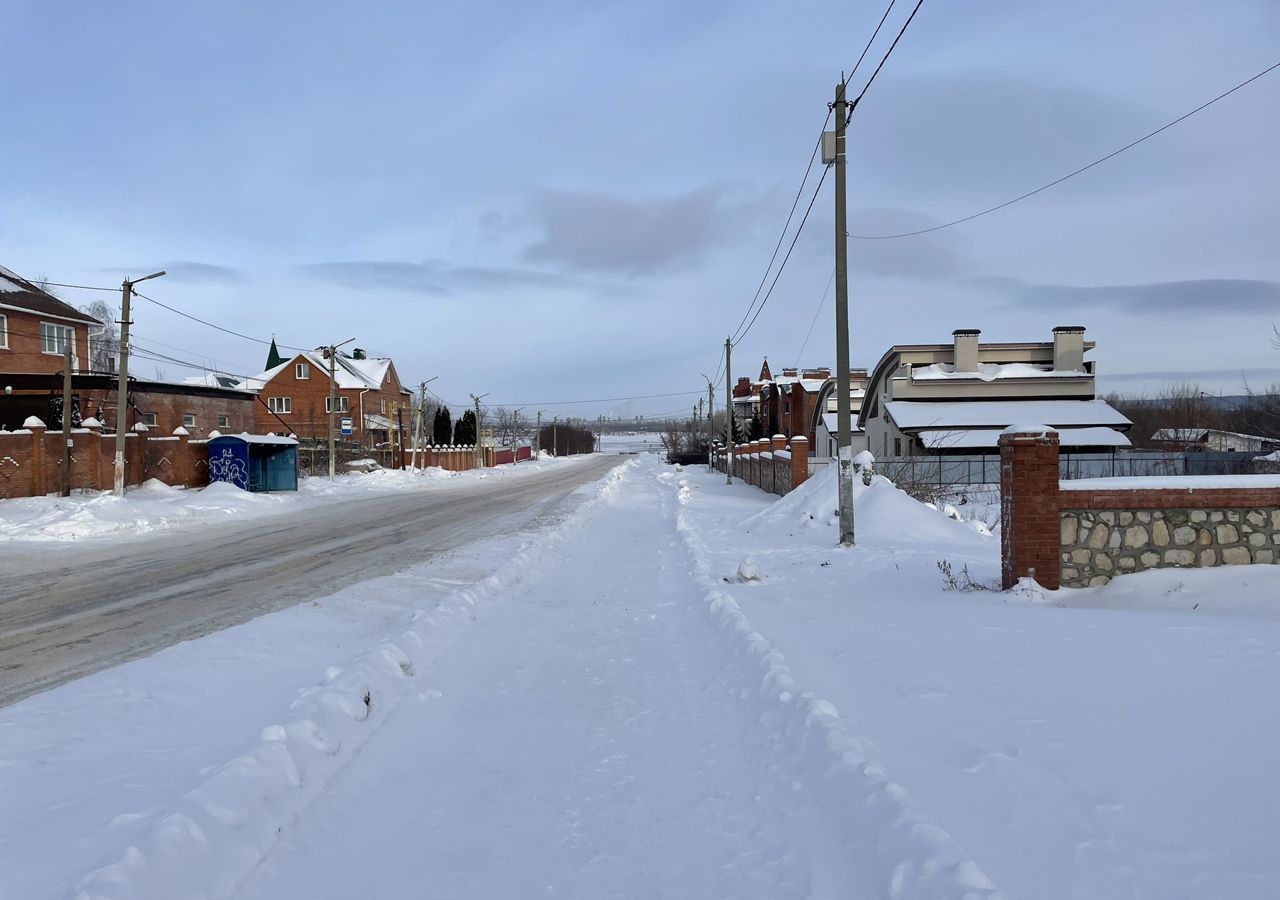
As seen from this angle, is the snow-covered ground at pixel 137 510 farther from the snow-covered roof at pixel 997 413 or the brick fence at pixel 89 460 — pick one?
the snow-covered roof at pixel 997 413

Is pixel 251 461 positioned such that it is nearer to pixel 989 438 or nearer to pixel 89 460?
pixel 89 460

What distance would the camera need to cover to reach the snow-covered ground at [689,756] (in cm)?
333

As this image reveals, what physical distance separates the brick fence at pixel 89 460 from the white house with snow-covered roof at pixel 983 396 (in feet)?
98.9

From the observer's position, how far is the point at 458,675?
650 cm

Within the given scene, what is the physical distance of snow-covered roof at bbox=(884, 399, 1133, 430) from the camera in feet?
121

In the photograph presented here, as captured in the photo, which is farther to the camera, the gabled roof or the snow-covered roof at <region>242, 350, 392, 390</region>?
the snow-covered roof at <region>242, 350, 392, 390</region>

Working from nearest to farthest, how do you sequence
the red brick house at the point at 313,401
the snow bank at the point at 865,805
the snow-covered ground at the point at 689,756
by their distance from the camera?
the snow bank at the point at 865,805, the snow-covered ground at the point at 689,756, the red brick house at the point at 313,401

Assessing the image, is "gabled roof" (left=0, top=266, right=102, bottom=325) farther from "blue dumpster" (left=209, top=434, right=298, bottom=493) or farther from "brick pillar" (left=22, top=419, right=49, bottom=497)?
"brick pillar" (left=22, top=419, right=49, bottom=497)

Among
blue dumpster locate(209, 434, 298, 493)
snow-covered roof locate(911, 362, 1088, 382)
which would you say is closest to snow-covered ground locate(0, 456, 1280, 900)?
blue dumpster locate(209, 434, 298, 493)

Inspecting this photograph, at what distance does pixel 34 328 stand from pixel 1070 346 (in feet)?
173

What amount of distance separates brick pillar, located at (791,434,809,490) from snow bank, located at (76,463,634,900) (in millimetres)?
16640

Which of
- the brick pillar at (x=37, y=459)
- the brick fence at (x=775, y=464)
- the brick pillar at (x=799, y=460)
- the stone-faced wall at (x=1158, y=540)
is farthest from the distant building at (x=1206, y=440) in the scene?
the brick pillar at (x=37, y=459)

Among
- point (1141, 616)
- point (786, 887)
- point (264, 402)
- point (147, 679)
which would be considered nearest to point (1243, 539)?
point (1141, 616)

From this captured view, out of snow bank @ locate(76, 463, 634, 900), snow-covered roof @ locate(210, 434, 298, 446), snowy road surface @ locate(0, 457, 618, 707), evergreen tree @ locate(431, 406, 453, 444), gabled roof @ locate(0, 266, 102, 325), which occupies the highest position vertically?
gabled roof @ locate(0, 266, 102, 325)
